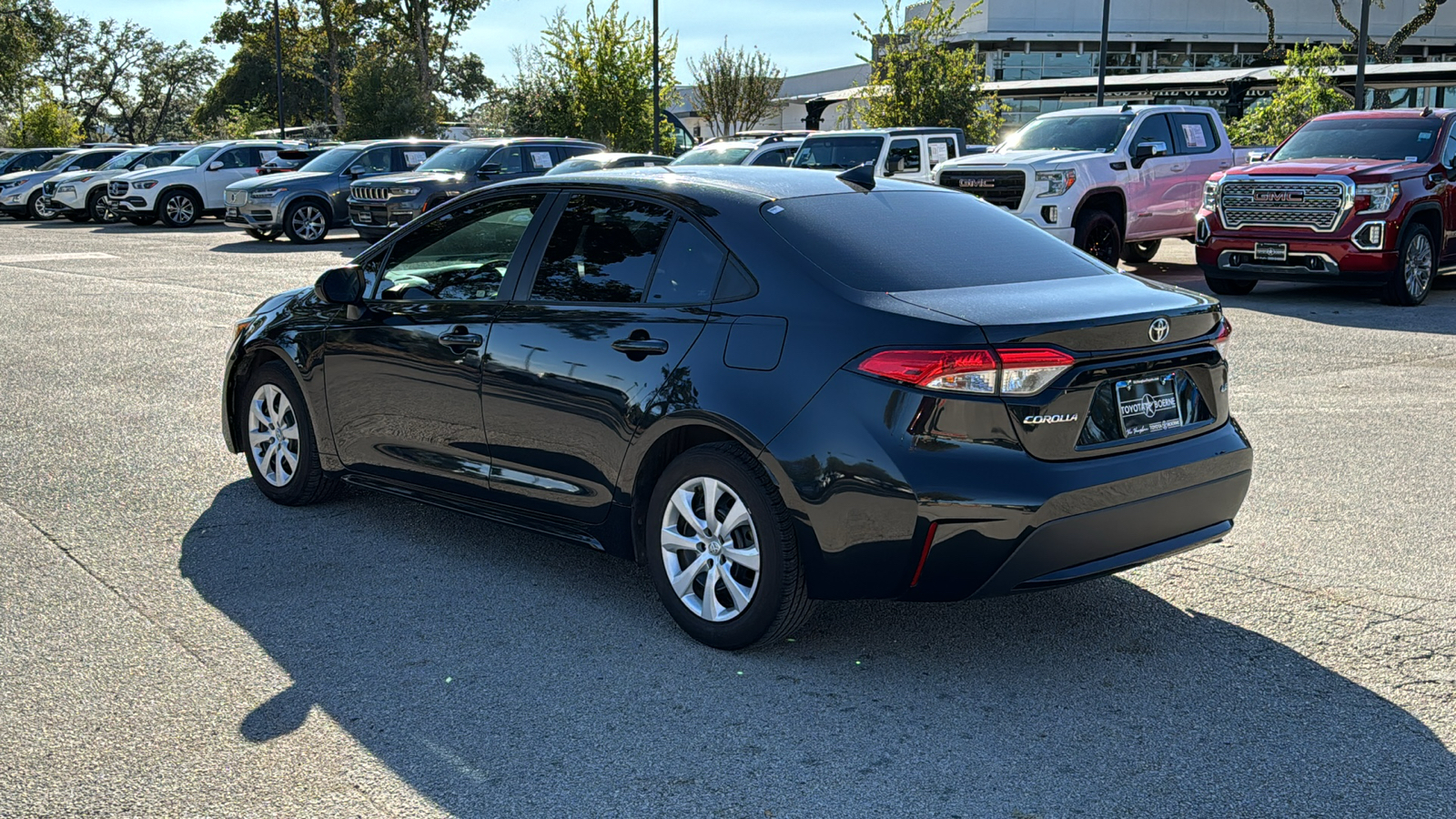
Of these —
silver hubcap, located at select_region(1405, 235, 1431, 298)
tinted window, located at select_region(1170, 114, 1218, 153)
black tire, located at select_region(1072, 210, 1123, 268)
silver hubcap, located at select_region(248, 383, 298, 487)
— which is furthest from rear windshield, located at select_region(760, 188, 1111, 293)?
tinted window, located at select_region(1170, 114, 1218, 153)

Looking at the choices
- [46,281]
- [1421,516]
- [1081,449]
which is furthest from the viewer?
[46,281]

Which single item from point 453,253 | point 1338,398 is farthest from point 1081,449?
point 1338,398

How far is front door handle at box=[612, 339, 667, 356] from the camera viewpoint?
4758mm

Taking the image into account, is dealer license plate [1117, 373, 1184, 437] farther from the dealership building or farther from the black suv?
the dealership building

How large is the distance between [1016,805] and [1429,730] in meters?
1.34

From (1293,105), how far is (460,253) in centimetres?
2837

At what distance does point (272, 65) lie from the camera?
274 ft

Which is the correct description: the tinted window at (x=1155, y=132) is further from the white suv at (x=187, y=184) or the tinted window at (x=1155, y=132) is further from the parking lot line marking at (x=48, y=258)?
the white suv at (x=187, y=184)

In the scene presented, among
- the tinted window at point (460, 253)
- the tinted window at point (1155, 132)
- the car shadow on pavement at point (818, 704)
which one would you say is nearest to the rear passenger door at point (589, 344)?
the tinted window at point (460, 253)

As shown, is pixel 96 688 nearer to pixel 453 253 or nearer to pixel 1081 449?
pixel 453 253

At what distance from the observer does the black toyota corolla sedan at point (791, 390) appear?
4168 millimetres

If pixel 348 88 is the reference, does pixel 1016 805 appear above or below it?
below

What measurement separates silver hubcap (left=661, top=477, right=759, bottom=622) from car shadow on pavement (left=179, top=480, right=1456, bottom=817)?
0.18 meters

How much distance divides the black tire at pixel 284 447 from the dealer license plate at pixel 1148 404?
3625 millimetres
